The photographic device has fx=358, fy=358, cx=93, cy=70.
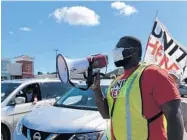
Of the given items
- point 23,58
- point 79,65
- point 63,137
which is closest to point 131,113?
point 79,65

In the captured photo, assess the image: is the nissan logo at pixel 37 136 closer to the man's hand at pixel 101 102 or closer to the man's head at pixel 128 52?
the man's hand at pixel 101 102

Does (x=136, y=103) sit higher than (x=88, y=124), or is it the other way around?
(x=136, y=103)

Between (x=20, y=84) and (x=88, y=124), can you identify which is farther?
(x=20, y=84)

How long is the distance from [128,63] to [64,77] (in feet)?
2.10

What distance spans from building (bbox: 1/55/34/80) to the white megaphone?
3207 cm

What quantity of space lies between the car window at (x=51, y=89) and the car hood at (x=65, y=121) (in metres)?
2.91

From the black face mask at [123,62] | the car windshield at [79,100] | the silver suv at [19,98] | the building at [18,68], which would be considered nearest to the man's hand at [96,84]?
the black face mask at [123,62]

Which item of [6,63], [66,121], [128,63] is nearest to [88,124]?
[66,121]

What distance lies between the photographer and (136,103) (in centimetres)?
230

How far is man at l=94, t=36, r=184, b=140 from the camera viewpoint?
2195mm

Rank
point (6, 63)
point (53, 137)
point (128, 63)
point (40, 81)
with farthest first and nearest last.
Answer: point (6, 63)
point (40, 81)
point (53, 137)
point (128, 63)

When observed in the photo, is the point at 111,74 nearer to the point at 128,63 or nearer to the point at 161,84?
the point at 128,63

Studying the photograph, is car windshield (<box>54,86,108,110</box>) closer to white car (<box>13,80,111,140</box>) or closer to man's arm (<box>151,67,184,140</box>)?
white car (<box>13,80,111,140</box>)

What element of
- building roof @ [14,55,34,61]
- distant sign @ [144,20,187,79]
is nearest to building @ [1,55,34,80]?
building roof @ [14,55,34,61]
